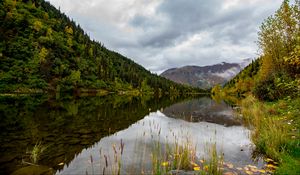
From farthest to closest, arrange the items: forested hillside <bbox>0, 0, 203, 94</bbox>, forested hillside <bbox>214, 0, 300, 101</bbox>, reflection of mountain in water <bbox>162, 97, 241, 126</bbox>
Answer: forested hillside <bbox>0, 0, 203, 94</bbox> < forested hillside <bbox>214, 0, 300, 101</bbox> < reflection of mountain in water <bbox>162, 97, 241, 126</bbox>

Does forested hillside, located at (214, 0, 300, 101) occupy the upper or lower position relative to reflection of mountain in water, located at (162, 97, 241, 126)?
upper

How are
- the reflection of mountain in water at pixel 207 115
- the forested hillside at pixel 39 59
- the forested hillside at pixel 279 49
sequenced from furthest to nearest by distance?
the forested hillside at pixel 39 59, the forested hillside at pixel 279 49, the reflection of mountain in water at pixel 207 115

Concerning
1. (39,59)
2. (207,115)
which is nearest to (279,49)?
(207,115)

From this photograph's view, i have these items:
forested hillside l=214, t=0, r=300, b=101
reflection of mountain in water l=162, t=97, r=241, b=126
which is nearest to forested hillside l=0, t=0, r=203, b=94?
reflection of mountain in water l=162, t=97, r=241, b=126

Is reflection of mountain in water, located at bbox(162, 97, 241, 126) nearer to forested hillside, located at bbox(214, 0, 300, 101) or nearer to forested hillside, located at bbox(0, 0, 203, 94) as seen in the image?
forested hillside, located at bbox(214, 0, 300, 101)

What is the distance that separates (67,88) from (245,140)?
12356 cm

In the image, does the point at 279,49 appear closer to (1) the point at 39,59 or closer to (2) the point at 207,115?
(2) the point at 207,115

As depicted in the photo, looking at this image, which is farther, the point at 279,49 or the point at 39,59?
the point at 39,59

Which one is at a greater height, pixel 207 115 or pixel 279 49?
pixel 279 49

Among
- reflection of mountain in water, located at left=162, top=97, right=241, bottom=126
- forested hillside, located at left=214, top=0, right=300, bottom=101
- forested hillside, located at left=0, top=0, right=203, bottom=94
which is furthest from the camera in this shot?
forested hillside, located at left=0, top=0, right=203, bottom=94

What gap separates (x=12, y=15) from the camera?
161125 millimetres

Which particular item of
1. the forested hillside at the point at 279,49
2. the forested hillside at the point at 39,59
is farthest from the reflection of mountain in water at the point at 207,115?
the forested hillside at the point at 39,59

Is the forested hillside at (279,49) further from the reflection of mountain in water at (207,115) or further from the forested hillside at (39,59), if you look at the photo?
the forested hillside at (39,59)

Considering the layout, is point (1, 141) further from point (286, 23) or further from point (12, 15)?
point (12, 15)
